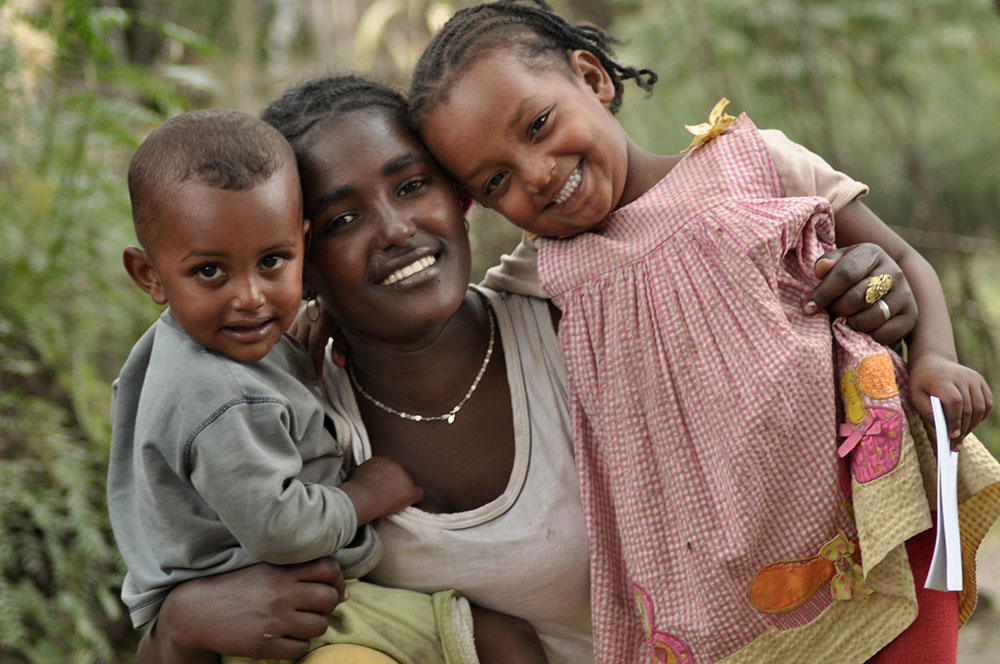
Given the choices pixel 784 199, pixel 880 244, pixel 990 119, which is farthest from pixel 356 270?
pixel 990 119

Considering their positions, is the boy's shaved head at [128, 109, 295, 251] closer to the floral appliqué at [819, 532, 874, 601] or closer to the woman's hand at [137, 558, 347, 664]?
the woman's hand at [137, 558, 347, 664]

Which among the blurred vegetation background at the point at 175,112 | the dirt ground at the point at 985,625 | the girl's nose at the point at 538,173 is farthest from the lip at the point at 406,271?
the dirt ground at the point at 985,625

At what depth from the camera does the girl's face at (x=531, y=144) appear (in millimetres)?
1765

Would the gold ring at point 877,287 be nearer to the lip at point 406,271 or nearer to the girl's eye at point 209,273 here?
the lip at point 406,271

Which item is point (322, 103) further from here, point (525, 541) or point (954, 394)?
point (954, 394)

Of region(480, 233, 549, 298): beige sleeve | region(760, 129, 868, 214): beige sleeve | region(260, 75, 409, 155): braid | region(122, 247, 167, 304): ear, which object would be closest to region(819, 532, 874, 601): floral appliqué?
region(760, 129, 868, 214): beige sleeve

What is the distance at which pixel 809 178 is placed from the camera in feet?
5.63

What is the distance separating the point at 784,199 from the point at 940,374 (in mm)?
364

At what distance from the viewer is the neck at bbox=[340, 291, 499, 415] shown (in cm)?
194

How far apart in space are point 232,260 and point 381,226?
270mm

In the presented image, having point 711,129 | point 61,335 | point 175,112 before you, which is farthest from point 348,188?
point 175,112

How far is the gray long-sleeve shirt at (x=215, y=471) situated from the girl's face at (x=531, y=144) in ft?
1.60

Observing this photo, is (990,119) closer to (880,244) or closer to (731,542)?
(880,244)

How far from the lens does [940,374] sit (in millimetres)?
1532
